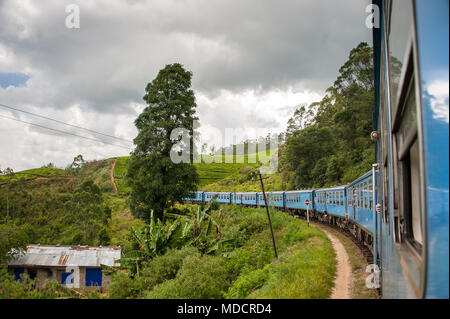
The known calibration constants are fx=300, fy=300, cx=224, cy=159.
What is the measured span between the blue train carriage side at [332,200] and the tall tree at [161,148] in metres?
8.67

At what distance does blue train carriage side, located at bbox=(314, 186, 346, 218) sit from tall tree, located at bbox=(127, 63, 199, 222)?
8.67 metres

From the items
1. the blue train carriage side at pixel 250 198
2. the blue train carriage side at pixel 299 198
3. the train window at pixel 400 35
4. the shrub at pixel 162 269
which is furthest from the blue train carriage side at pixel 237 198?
the train window at pixel 400 35

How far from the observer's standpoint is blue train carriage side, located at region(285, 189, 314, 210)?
22.4 m

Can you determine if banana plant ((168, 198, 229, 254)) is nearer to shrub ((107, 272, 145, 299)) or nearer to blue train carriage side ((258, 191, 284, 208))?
shrub ((107, 272, 145, 299))

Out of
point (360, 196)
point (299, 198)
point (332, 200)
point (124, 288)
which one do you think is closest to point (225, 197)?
point (299, 198)

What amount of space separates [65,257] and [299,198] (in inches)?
674

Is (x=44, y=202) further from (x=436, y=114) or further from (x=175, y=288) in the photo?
(x=436, y=114)

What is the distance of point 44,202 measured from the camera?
131 feet

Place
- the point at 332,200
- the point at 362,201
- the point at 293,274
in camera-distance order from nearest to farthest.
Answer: the point at 293,274 → the point at 362,201 → the point at 332,200

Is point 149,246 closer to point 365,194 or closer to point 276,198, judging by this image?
point 365,194

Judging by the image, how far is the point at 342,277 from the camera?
28.1 feet

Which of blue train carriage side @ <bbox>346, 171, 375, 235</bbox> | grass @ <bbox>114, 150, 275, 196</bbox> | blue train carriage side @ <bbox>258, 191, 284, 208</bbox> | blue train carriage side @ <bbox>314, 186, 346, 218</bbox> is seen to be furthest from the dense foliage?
grass @ <bbox>114, 150, 275, 196</bbox>

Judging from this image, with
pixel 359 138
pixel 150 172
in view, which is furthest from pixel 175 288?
pixel 359 138
